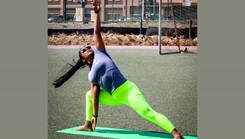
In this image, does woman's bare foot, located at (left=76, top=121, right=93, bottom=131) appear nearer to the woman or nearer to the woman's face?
the woman

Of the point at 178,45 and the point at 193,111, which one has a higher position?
the point at 178,45

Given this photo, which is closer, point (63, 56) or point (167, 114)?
point (167, 114)

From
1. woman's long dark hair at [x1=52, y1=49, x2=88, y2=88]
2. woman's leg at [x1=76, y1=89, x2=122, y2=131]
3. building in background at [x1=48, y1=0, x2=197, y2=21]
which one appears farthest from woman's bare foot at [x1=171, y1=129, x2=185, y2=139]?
woman's long dark hair at [x1=52, y1=49, x2=88, y2=88]

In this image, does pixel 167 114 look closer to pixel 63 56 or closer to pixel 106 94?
pixel 106 94

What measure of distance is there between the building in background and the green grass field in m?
0.43

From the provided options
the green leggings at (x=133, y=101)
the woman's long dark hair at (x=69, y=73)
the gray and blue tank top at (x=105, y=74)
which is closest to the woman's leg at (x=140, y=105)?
the green leggings at (x=133, y=101)

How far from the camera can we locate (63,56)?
9.79 meters

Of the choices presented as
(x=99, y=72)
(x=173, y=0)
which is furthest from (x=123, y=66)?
(x=173, y=0)

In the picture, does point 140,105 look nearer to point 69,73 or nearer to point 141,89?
point 141,89

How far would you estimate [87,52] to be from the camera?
951 cm

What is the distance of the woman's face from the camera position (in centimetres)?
948

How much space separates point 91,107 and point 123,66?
23.1 inches

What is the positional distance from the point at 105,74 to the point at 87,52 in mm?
404

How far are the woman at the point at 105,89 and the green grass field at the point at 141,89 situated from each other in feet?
0.41
